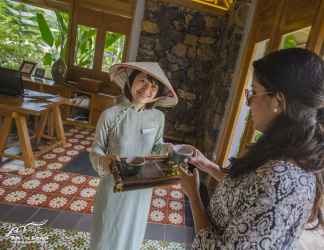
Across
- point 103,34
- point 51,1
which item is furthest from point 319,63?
point 51,1

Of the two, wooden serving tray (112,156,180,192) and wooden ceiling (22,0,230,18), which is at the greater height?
wooden ceiling (22,0,230,18)

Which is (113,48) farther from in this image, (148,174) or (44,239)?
(148,174)

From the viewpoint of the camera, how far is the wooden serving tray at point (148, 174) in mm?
837

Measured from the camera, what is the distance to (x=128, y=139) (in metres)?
1.08

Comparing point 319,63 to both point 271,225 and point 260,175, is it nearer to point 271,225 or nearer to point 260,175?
point 260,175

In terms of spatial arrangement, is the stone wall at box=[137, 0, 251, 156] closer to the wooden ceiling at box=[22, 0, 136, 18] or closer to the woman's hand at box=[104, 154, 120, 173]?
the wooden ceiling at box=[22, 0, 136, 18]

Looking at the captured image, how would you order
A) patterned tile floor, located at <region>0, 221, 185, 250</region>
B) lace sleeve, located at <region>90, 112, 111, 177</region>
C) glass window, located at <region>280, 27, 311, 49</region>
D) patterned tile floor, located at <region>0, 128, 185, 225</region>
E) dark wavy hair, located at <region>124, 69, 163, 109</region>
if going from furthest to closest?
patterned tile floor, located at <region>0, 128, 185, 225</region> → glass window, located at <region>280, 27, 311, 49</region> → patterned tile floor, located at <region>0, 221, 185, 250</region> → dark wavy hair, located at <region>124, 69, 163, 109</region> → lace sleeve, located at <region>90, 112, 111, 177</region>

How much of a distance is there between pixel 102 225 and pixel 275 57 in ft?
3.61

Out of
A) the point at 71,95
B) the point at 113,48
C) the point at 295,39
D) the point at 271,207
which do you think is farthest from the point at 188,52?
the point at 271,207

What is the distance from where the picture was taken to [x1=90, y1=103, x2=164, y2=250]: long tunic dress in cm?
107

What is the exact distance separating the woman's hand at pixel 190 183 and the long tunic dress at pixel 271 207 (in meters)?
0.23

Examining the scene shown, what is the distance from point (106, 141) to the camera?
1077 mm

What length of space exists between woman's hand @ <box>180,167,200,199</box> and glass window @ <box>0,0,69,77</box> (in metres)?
4.08

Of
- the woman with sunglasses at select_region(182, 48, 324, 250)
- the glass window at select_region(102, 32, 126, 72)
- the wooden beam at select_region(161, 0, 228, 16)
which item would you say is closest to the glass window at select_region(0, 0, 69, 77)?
the glass window at select_region(102, 32, 126, 72)
